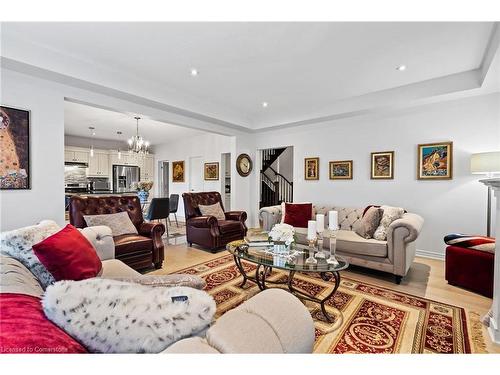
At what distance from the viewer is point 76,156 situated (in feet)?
22.1

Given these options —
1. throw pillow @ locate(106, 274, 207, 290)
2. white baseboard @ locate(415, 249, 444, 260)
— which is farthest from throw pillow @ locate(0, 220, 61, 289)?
white baseboard @ locate(415, 249, 444, 260)

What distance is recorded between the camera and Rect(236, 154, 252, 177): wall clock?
18.6ft

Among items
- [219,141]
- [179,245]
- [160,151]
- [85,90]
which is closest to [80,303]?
[85,90]

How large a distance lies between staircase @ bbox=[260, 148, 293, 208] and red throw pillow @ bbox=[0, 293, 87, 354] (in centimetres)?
678

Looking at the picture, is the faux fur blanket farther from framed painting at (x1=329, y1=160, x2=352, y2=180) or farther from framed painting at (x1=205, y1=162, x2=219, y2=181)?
framed painting at (x1=205, y1=162, x2=219, y2=181)

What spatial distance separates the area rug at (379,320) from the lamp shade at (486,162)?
1.81 metres

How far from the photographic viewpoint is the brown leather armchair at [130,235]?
9.34ft

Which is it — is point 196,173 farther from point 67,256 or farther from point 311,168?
point 67,256

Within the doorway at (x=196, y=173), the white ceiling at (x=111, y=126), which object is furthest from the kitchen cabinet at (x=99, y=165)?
the doorway at (x=196, y=173)

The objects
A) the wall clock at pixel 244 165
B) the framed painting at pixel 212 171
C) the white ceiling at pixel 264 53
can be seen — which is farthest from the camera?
the framed painting at pixel 212 171

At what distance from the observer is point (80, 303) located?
2.50ft

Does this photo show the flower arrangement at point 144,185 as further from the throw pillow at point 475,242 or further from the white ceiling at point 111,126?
the throw pillow at point 475,242
